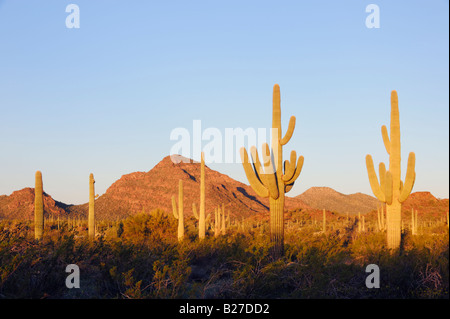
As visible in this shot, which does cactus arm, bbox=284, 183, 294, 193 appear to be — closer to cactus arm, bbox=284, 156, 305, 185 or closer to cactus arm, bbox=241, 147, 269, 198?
cactus arm, bbox=284, 156, 305, 185

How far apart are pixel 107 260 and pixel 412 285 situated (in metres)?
6.94

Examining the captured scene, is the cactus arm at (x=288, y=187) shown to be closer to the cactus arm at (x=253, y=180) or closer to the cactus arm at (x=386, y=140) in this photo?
the cactus arm at (x=253, y=180)

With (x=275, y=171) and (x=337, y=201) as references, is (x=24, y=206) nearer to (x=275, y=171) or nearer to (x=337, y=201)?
(x=337, y=201)

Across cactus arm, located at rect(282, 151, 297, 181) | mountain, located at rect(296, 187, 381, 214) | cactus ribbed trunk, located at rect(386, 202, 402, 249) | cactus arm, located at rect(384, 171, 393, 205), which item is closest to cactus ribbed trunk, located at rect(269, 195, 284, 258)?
cactus arm, located at rect(282, 151, 297, 181)

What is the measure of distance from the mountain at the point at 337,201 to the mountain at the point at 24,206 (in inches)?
1765

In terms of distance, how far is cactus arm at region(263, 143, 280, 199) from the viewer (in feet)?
45.5

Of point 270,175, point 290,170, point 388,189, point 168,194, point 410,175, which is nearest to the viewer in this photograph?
point 270,175

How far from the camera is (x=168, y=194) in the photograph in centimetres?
7219

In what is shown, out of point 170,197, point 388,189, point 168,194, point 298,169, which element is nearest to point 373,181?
point 388,189

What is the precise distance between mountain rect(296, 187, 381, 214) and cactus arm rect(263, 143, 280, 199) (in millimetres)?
63868

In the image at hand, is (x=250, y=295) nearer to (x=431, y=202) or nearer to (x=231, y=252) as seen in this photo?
(x=231, y=252)

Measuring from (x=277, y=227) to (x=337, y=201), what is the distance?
6885 cm
